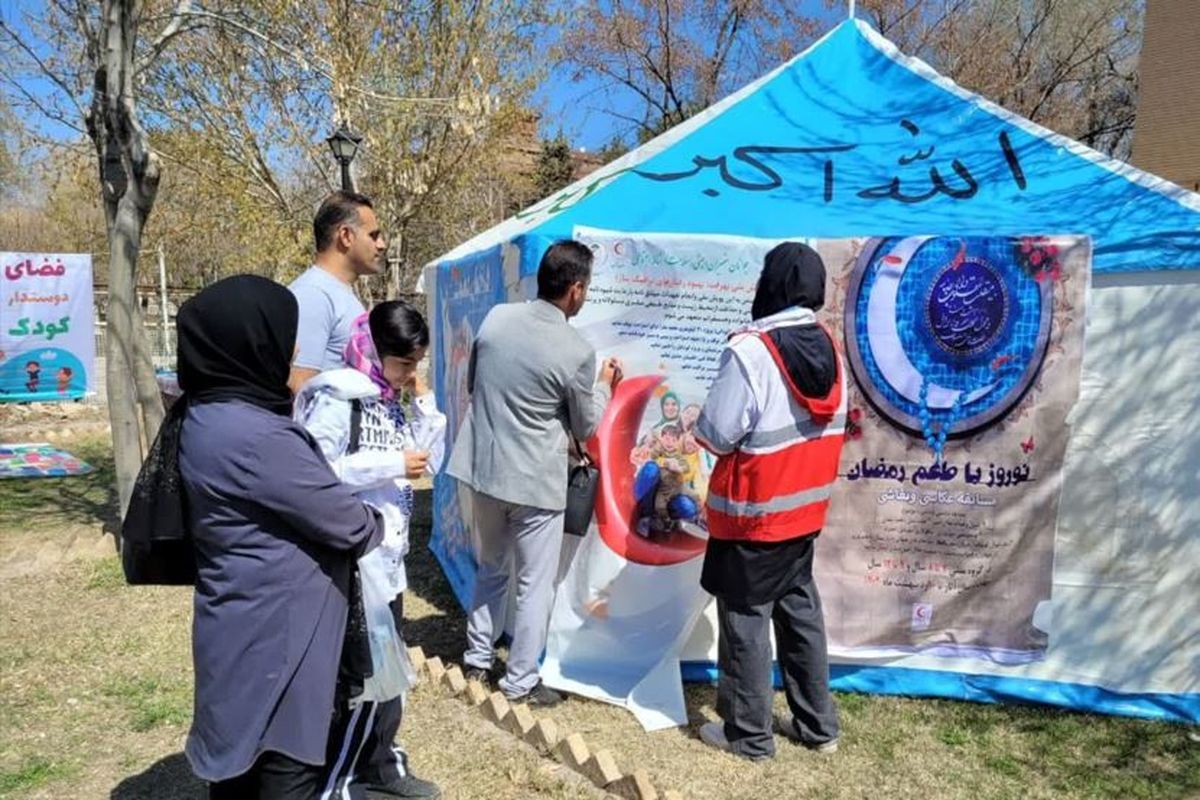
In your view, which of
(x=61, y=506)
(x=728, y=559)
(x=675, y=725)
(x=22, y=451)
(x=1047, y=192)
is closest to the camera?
(x=728, y=559)

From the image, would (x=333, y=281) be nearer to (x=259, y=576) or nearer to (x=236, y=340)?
(x=236, y=340)

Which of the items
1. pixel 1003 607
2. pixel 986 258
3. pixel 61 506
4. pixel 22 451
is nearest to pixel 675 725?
pixel 1003 607

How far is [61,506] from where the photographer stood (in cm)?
720

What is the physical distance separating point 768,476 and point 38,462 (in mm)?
8924

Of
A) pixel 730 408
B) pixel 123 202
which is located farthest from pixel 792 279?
pixel 123 202

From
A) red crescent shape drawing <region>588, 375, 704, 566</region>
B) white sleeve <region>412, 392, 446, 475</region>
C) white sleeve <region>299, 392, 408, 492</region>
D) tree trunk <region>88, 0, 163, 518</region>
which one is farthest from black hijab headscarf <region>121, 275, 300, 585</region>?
tree trunk <region>88, 0, 163, 518</region>

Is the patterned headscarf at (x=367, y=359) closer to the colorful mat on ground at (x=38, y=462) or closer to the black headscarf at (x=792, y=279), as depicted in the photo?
the black headscarf at (x=792, y=279)

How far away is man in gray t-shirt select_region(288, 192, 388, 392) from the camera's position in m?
2.79

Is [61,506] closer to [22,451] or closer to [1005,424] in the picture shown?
[22,451]

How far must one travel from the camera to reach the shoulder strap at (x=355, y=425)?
2303 millimetres

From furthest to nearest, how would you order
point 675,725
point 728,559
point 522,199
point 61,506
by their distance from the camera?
point 522,199
point 61,506
point 675,725
point 728,559

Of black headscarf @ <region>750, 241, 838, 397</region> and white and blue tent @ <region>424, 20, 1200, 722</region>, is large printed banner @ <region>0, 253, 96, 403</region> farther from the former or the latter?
black headscarf @ <region>750, 241, 838, 397</region>

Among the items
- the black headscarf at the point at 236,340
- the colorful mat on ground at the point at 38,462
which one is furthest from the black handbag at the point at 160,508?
the colorful mat on ground at the point at 38,462

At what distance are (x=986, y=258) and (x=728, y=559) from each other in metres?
1.68
